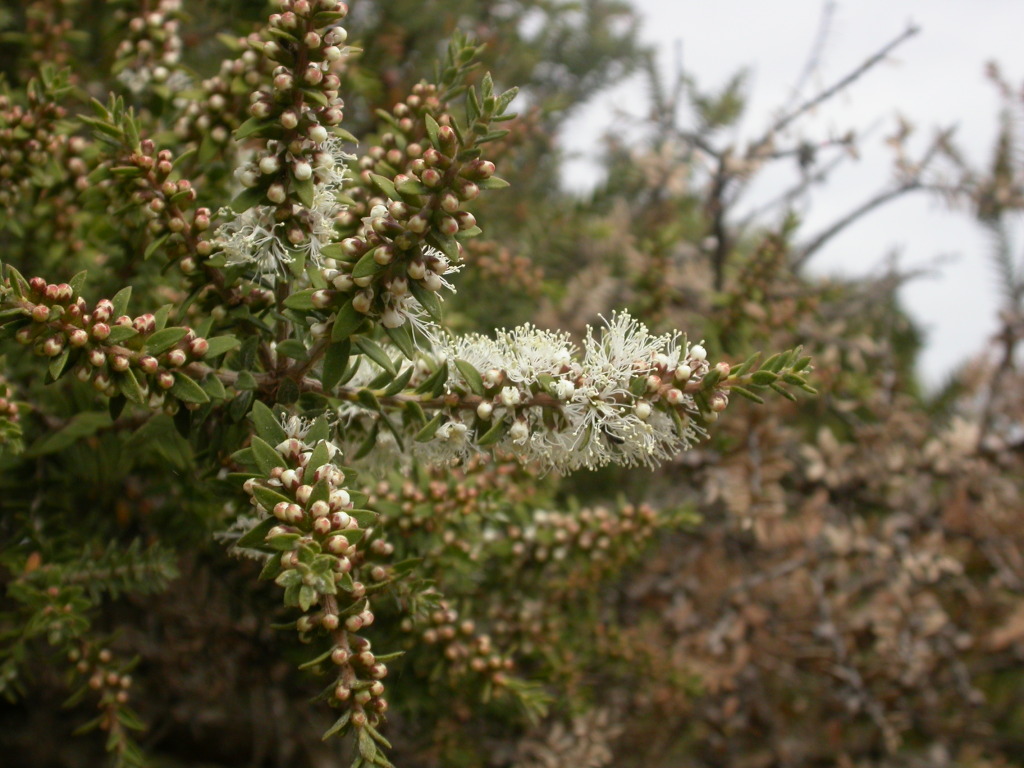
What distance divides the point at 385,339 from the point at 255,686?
38.6 inches

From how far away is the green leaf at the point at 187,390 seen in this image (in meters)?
0.98

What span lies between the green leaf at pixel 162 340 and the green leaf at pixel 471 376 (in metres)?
0.33

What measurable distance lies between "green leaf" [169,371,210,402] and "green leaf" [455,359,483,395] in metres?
0.30

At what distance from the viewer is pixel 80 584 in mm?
1359

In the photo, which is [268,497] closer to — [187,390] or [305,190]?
[187,390]

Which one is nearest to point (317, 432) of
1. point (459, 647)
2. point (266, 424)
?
point (266, 424)

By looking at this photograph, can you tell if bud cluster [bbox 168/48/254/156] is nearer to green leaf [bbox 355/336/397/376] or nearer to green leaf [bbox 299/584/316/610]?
green leaf [bbox 355/336/397/376]

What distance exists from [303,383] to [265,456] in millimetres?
162

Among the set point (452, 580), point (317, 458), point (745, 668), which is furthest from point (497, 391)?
point (745, 668)

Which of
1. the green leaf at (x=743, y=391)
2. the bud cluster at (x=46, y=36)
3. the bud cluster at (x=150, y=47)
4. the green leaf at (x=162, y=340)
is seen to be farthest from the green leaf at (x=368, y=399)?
the bud cluster at (x=46, y=36)

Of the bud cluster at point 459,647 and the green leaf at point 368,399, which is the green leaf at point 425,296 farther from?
the bud cluster at point 459,647

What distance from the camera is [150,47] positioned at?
155 centimetres

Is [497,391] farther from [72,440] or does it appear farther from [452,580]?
[72,440]

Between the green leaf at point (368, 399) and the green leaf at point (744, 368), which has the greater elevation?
the green leaf at point (744, 368)
